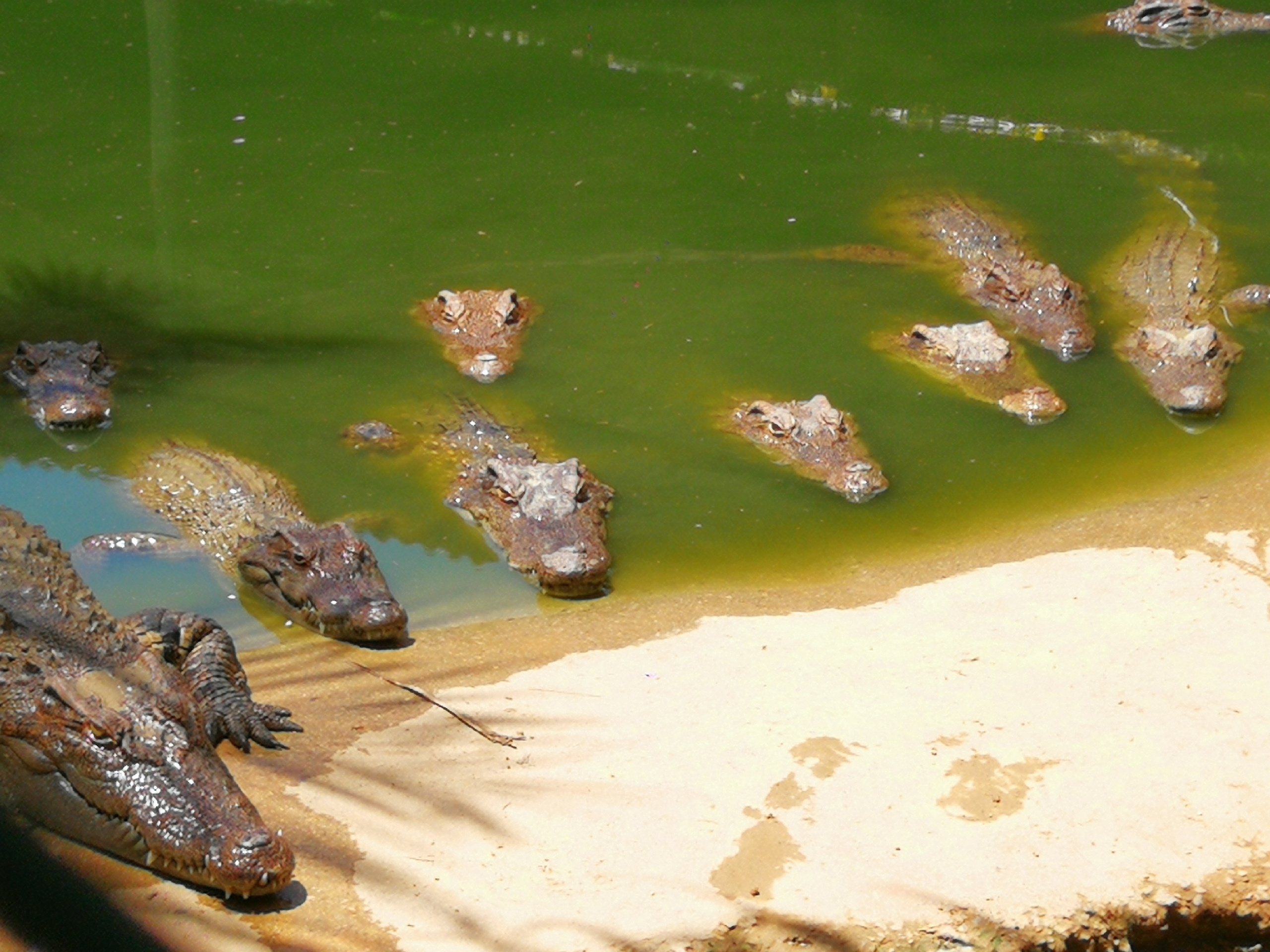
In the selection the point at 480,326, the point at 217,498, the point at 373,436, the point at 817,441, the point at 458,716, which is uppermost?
the point at 480,326

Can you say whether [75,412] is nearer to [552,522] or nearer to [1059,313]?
[552,522]

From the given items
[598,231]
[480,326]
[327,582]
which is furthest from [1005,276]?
[327,582]

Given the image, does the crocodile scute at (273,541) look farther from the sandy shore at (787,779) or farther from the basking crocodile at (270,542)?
the sandy shore at (787,779)

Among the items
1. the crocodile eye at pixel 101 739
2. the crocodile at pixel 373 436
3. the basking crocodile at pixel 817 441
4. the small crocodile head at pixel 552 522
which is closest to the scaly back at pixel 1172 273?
the basking crocodile at pixel 817 441

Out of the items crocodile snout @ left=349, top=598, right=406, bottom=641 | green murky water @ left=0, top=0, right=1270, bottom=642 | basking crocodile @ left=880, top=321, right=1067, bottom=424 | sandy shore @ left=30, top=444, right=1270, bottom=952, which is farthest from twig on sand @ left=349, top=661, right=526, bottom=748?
basking crocodile @ left=880, top=321, right=1067, bottom=424

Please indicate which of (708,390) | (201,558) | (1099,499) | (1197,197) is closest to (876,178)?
(1197,197)

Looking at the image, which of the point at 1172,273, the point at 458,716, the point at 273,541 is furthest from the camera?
the point at 1172,273

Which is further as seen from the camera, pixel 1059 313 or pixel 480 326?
pixel 1059 313

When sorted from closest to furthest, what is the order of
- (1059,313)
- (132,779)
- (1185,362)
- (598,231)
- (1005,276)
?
(132,779) < (1185,362) < (1059,313) < (1005,276) < (598,231)
